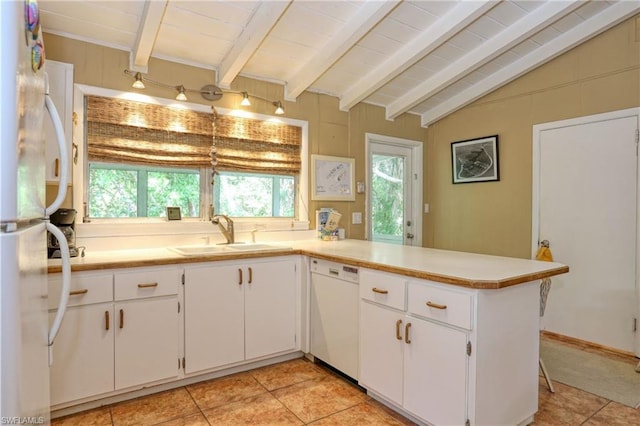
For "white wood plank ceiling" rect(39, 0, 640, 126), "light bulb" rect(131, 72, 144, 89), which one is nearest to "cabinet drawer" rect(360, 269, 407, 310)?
"white wood plank ceiling" rect(39, 0, 640, 126)

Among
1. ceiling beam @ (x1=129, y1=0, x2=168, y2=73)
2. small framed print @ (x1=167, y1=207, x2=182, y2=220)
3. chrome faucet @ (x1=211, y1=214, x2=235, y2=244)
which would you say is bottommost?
chrome faucet @ (x1=211, y1=214, x2=235, y2=244)

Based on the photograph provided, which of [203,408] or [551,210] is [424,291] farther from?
[551,210]

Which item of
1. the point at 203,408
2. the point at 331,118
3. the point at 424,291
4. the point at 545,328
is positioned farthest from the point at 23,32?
the point at 545,328

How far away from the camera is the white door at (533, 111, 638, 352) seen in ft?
9.79

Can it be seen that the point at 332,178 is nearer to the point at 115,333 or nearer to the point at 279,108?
the point at 279,108

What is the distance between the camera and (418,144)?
4426 mm

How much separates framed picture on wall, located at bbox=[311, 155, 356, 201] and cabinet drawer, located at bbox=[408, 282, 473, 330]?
1884mm

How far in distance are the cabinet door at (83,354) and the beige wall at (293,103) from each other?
159 centimetres

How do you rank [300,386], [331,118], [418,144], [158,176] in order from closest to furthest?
[300,386] < [158,176] < [331,118] < [418,144]

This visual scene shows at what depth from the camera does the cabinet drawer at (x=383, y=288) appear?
2020 millimetres

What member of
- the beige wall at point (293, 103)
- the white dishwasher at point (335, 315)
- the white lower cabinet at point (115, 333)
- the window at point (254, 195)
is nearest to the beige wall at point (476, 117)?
the beige wall at point (293, 103)

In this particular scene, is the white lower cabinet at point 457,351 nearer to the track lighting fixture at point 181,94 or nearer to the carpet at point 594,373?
the carpet at point 594,373

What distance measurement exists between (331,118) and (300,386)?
248 centimetres

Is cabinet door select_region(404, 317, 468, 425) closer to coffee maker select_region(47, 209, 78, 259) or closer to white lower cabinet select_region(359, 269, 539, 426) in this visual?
white lower cabinet select_region(359, 269, 539, 426)
